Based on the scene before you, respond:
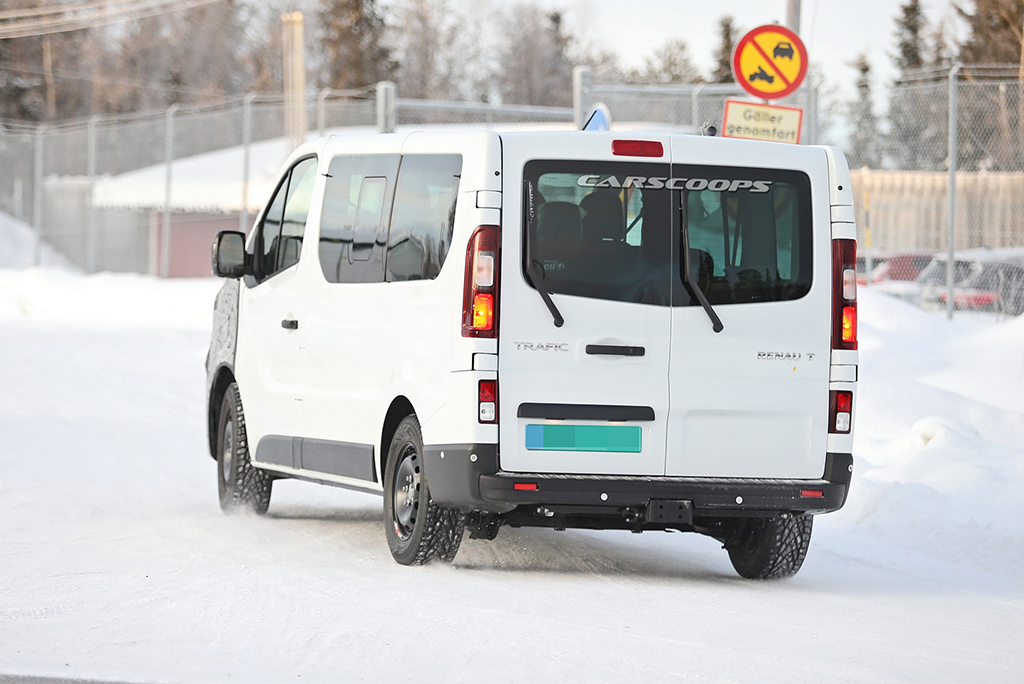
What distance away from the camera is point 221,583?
6.74 m

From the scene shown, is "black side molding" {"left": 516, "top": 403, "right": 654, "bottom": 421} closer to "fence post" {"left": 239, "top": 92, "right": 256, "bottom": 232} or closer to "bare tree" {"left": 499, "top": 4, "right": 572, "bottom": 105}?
"fence post" {"left": 239, "top": 92, "right": 256, "bottom": 232}

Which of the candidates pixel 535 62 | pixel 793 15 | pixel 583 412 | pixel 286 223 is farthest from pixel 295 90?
pixel 535 62

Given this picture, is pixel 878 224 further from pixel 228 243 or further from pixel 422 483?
pixel 422 483

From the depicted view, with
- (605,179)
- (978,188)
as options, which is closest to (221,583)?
(605,179)

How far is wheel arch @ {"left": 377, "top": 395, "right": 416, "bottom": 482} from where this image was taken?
24.8ft

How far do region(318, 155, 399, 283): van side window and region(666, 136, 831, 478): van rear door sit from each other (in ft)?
5.02

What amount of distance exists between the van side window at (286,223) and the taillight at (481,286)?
201cm

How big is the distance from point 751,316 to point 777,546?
1.25m

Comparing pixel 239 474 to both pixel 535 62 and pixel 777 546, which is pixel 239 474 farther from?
pixel 535 62

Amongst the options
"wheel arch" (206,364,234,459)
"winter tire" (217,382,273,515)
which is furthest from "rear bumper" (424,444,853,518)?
"wheel arch" (206,364,234,459)

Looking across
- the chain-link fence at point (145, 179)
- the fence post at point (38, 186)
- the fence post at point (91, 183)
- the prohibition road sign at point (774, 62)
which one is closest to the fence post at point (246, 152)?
the chain-link fence at point (145, 179)

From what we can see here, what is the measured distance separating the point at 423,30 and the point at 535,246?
213 ft

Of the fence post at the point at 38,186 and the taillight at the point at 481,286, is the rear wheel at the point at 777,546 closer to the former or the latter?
the taillight at the point at 481,286

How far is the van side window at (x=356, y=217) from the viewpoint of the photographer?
7805 mm
